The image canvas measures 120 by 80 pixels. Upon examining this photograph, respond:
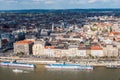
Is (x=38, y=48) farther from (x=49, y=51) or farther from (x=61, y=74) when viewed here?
(x=61, y=74)

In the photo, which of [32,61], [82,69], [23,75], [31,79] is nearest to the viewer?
[31,79]

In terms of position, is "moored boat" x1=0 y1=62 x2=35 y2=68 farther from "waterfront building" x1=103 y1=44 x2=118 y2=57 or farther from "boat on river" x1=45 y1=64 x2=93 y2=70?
"waterfront building" x1=103 y1=44 x2=118 y2=57

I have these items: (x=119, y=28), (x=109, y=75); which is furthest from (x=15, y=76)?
(x=119, y=28)

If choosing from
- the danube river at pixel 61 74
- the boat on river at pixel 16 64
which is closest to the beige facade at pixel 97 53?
the danube river at pixel 61 74

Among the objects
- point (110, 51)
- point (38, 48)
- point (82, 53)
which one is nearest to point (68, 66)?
point (82, 53)

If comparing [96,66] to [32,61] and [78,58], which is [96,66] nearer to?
[78,58]

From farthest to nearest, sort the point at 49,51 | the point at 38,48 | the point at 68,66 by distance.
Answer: the point at 38,48, the point at 49,51, the point at 68,66

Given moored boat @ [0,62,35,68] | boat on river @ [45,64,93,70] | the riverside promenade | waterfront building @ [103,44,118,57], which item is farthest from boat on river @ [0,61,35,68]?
waterfront building @ [103,44,118,57]

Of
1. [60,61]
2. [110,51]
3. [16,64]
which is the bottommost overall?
[60,61]

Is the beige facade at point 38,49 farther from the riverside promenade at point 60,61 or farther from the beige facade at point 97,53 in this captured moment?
the beige facade at point 97,53
